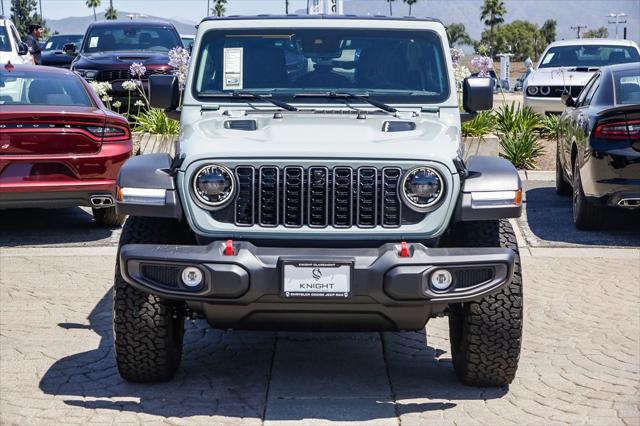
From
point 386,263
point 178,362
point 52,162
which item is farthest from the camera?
point 52,162

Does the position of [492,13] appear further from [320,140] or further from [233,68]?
[320,140]

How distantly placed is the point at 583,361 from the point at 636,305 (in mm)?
1640

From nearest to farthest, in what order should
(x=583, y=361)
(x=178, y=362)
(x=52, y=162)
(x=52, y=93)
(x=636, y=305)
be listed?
(x=178, y=362) → (x=583, y=361) → (x=636, y=305) → (x=52, y=162) → (x=52, y=93)

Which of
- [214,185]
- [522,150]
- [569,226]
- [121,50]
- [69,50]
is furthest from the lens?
[69,50]

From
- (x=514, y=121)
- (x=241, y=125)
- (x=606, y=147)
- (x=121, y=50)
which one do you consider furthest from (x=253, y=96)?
(x=121, y=50)

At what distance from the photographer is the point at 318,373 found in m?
6.73

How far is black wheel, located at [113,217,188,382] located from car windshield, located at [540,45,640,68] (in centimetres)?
1529

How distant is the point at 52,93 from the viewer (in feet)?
37.1

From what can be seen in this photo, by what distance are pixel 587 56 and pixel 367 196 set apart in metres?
15.9

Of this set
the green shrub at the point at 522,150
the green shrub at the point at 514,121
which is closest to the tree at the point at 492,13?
the green shrub at the point at 514,121

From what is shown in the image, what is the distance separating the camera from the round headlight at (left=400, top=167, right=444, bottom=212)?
5969mm

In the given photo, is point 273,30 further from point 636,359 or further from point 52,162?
point 52,162

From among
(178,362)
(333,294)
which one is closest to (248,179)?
(333,294)

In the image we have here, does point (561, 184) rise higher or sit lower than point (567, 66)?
lower
